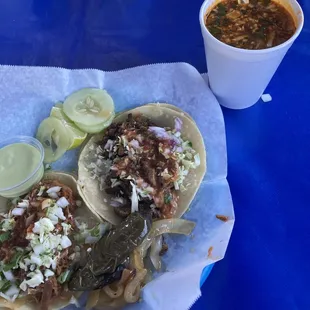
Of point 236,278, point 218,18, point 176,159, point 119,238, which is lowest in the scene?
point 236,278

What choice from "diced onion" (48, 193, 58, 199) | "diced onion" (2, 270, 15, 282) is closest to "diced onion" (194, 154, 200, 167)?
"diced onion" (48, 193, 58, 199)

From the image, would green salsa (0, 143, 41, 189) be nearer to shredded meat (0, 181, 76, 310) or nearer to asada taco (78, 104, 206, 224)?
shredded meat (0, 181, 76, 310)

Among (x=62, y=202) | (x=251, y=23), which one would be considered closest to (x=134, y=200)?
(x=62, y=202)

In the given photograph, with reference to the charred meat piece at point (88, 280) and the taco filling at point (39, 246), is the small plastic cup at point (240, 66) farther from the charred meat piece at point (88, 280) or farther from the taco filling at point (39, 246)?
the charred meat piece at point (88, 280)

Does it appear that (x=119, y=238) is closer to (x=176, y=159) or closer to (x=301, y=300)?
(x=176, y=159)

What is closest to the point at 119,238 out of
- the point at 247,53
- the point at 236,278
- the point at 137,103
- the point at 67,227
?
the point at 67,227

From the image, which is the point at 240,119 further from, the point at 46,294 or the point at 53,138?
the point at 46,294
